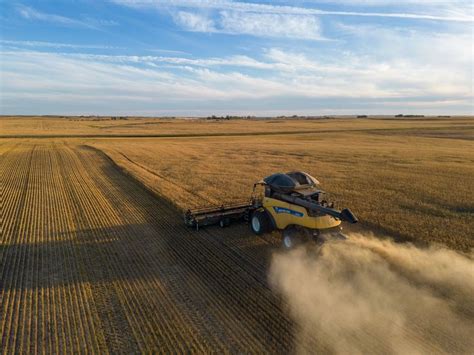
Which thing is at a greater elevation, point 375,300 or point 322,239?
point 322,239

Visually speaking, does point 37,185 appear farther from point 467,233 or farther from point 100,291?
point 467,233

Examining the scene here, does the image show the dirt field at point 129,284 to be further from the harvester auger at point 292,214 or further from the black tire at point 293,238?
the black tire at point 293,238

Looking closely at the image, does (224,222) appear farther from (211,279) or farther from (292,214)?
(211,279)

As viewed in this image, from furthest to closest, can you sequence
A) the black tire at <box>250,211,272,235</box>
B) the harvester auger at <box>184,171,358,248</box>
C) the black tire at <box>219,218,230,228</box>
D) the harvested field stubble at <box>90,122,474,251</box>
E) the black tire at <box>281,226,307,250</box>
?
1. the harvested field stubble at <box>90,122,474,251</box>
2. the black tire at <box>219,218,230,228</box>
3. the black tire at <box>250,211,272,235</box>
4. the black tire at <box>281,226,307,250</box>
5. the harvester auger at <box>184,171,358,248</box>

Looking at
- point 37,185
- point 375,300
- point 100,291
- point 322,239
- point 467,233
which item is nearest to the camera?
point 375,300

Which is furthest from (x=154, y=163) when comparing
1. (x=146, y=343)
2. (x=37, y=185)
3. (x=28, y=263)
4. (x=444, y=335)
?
(x=444, y=335)

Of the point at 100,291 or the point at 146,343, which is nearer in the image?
the point at 146,343

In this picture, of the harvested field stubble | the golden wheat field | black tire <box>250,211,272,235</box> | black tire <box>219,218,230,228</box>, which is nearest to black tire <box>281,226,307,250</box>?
the golden wheat field

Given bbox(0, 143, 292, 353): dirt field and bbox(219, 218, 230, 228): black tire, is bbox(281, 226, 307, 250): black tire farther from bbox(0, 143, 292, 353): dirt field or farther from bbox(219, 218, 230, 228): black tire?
bbox(219, 218, 230, 228): black tire

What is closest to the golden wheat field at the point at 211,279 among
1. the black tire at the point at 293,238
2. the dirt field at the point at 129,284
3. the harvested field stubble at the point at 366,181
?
the dirt field at the point at 129,284

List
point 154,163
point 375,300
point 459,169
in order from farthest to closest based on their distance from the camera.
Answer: point 154,163 < point 459,169 < point 375,300
